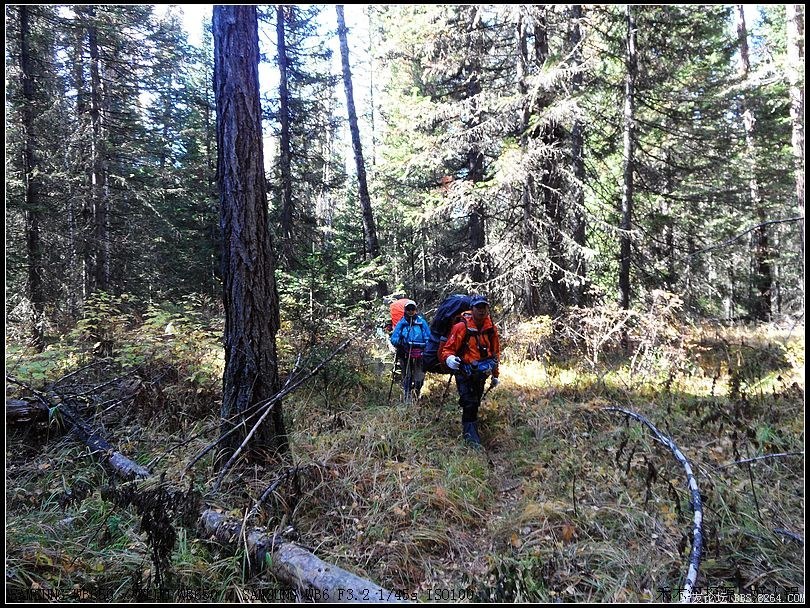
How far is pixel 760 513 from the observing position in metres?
3.93

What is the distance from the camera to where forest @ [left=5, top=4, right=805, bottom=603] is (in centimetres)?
341

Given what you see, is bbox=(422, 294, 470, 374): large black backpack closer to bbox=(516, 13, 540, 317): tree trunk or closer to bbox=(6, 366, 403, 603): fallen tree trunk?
bbox=(516, 13, 540, 317): tree trunk

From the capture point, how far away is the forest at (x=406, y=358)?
341 cm

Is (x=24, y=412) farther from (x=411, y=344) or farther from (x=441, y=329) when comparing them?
(x=441, y=329)

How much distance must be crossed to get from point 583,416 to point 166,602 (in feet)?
18.7

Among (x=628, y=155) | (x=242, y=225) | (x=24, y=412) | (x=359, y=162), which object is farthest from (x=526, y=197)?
(x=24, y=412)

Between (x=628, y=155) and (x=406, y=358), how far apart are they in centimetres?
805

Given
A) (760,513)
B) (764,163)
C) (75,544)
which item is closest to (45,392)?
(75,544)

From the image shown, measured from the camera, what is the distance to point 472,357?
6.30 m

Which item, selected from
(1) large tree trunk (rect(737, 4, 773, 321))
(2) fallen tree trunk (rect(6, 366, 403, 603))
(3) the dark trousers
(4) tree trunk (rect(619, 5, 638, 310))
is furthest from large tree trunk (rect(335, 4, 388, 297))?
(1) large tree trunk (rect(737, 4, 773, 321))

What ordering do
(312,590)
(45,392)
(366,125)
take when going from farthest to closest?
(366,125) < (45,392) < (312,590)

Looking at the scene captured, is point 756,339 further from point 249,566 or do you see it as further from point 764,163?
point 249,566

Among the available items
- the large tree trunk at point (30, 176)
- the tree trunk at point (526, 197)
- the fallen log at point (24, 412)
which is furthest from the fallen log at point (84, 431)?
the tree trunk at point (526, 197)

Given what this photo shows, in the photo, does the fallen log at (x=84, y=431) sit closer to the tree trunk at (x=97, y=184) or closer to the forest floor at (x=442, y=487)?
the forest floor at (x=442, y=487)
